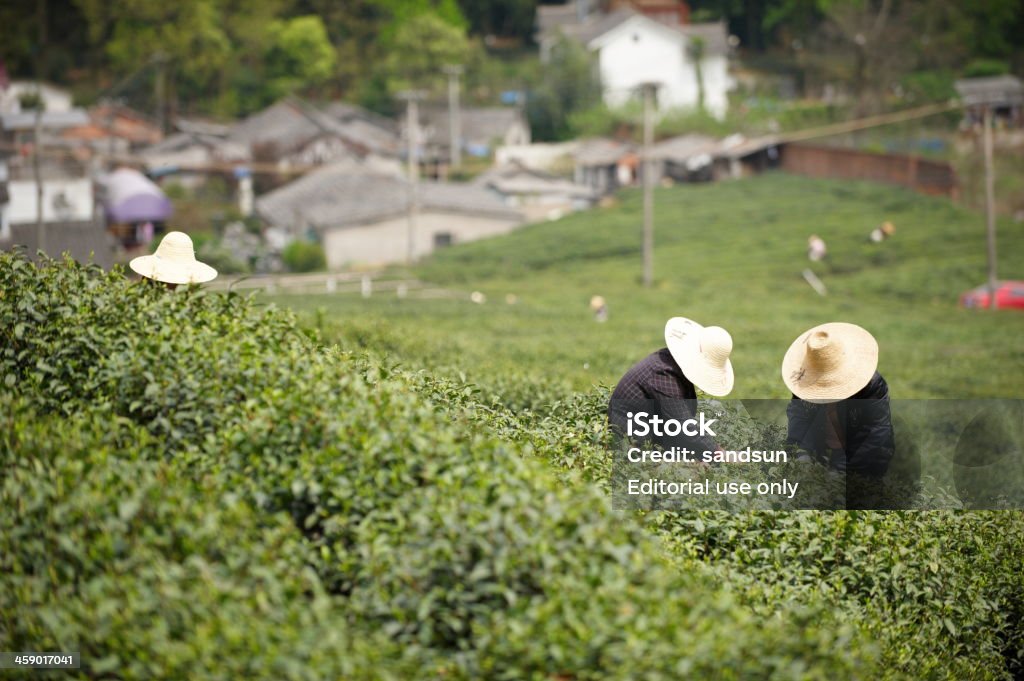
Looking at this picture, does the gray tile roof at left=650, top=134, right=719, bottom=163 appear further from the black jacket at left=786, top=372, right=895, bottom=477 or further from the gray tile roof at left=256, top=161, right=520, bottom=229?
the black jacket at left=786, top=372, right=895, bottom=477

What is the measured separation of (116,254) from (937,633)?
43.1m

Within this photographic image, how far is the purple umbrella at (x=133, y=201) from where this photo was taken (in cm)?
4947

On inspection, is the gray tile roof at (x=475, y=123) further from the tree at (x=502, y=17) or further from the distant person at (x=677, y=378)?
the distant person at (x=677, y=378)

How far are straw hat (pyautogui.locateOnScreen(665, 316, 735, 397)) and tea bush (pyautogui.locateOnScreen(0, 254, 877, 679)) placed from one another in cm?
134

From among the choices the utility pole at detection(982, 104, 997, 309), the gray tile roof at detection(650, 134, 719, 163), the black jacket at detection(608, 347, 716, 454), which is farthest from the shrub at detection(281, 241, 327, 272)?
the black jacket at detection(608, 347, 716, 454)

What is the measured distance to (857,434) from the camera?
766 cm

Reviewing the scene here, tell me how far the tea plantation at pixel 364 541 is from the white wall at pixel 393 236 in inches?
1752

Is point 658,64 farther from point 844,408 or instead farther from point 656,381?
point 656,381

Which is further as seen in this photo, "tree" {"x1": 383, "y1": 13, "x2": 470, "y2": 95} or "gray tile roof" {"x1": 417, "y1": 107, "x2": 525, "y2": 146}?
"tree" {"x1": 383, "y1": 13, "x2": 470, "y2": 95}

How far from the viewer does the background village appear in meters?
49.6

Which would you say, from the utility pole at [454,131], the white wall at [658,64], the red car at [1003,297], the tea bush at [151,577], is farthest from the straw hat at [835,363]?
the white wall at [658,64]

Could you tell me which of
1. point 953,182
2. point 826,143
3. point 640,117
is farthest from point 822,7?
point 953,182

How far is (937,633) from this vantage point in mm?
7105

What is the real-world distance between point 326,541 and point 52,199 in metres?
39.4
